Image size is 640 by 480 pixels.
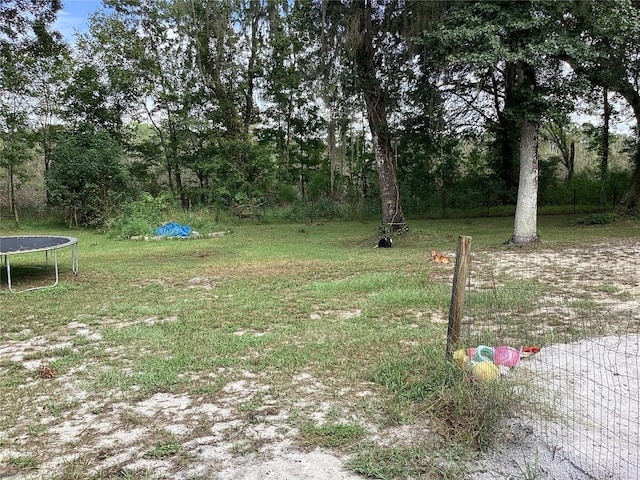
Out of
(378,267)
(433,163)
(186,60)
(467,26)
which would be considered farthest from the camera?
(186,60)

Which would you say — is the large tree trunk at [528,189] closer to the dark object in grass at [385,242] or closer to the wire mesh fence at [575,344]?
the wire mesh fence at [575,344]

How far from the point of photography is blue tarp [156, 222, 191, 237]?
11.6m

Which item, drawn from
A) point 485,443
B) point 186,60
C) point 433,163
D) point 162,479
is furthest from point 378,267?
point 186,60

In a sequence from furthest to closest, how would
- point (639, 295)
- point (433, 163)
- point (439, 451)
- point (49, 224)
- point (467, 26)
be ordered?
point (433, 163) → point (49, 224) → point (467, 26) → point (639, 295) → point (439, 451)

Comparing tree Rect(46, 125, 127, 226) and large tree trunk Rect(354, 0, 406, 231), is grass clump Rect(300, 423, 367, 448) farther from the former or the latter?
tree Rect(46, 125, 127, 226)

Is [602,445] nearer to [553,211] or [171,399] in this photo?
[171,399]

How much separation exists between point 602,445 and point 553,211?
1461 centimetres

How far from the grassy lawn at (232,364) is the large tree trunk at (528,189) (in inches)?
111

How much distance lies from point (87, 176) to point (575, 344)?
45.4ft

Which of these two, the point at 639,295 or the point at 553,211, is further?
the point at 553,211

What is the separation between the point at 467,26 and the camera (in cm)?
739

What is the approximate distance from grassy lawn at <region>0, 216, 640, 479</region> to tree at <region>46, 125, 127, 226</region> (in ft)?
25.4

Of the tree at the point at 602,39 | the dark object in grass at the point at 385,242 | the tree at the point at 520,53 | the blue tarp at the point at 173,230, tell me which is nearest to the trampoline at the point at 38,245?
the blue tarp at the point at 173,230

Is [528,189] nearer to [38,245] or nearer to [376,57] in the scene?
[376,57]
